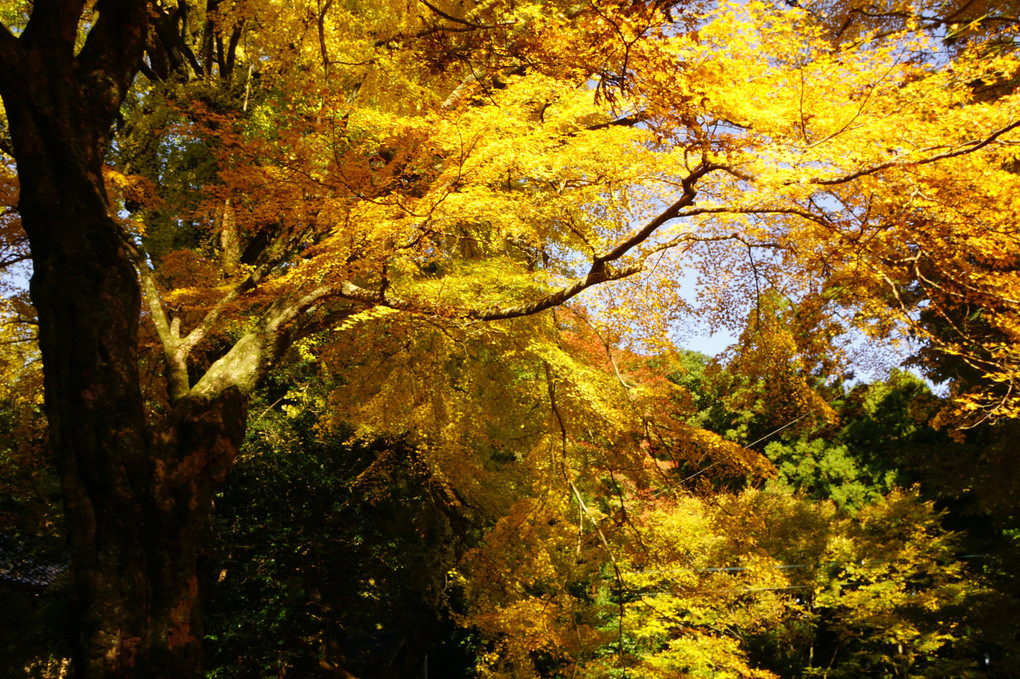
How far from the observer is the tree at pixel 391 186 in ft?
11.0

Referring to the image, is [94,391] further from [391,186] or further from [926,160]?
[926,160]

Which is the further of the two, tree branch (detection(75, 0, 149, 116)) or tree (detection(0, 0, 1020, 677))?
tree branch (detection(75, 0, 149, 116))

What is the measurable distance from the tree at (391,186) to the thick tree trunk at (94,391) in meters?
0.01

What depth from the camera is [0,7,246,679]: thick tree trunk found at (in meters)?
3.18

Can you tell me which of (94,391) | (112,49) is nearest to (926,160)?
(94,391)

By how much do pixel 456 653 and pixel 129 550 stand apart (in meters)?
9.27

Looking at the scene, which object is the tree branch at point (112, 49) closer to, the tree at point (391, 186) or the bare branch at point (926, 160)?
the tree at point (391, 186)

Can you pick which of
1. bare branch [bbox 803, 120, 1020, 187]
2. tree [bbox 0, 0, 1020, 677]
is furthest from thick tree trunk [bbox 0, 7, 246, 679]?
bare branch [bbox 803, 120, 1020, 187]

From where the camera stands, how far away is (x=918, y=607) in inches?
389

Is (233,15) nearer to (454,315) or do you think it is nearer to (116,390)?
(454,315)

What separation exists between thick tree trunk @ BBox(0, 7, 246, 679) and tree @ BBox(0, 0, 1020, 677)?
1 centimetres

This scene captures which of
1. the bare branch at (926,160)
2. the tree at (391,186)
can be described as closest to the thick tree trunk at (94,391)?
the tree at (391,186)

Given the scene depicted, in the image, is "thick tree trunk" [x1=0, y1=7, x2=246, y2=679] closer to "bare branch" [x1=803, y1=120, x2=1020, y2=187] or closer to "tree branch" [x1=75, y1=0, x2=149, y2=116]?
"tree branch" [x1=75, y1=0, x2=149, y2=116]

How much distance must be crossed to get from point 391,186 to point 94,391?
276 centimetres
